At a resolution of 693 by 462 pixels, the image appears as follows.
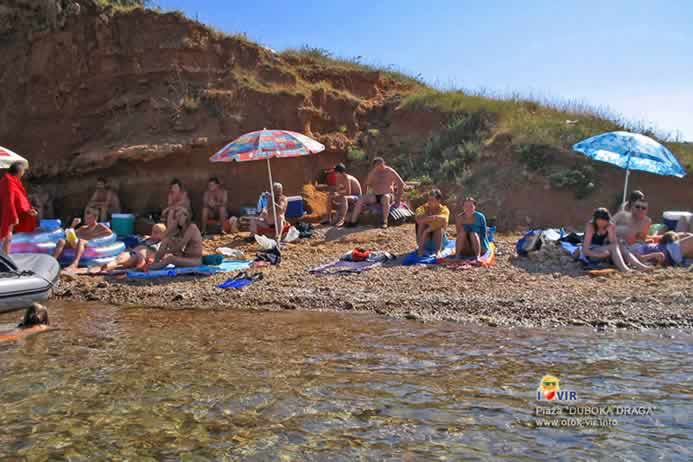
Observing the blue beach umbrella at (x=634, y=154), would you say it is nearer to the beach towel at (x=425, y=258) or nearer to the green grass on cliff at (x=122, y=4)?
the beach towel at (x=425, y=258)

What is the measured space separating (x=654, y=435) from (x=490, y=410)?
106cm

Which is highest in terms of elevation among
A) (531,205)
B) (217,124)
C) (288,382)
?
(217,124)

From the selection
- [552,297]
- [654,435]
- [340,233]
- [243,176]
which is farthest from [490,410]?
[243,176]

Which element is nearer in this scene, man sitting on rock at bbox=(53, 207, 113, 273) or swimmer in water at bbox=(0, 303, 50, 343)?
swimmer in water at bbox=(0, 303, 50, 343)

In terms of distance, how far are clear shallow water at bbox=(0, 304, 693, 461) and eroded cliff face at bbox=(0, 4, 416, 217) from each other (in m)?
7.36

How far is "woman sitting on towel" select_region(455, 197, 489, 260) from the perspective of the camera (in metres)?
9.17

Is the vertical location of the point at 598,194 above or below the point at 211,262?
above

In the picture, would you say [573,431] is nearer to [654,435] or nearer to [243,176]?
[654,435]

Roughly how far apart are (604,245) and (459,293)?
2.49m

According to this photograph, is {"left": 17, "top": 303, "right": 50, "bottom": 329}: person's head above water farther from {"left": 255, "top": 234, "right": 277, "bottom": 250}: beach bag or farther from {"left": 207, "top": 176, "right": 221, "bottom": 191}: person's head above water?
{"left": 207, "top": 176, "right": 221, "bottom": 191}: person's head above water

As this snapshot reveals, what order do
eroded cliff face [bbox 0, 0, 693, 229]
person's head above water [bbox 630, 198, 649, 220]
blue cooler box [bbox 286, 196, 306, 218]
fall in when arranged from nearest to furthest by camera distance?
1. person's head above water [bbox 630, 198, 649, 220]
2. blue cooler box [bbox 286, 196, 306, 218]
3. eroded cliff face [bbox 0, 0, 693, 229]

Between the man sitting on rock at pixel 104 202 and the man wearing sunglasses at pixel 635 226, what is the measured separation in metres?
9.84

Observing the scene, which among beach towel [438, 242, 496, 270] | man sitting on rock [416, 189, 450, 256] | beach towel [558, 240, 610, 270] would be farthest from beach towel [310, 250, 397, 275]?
beach towel [558, 240, 610, 270]

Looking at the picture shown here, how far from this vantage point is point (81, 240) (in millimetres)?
10078
